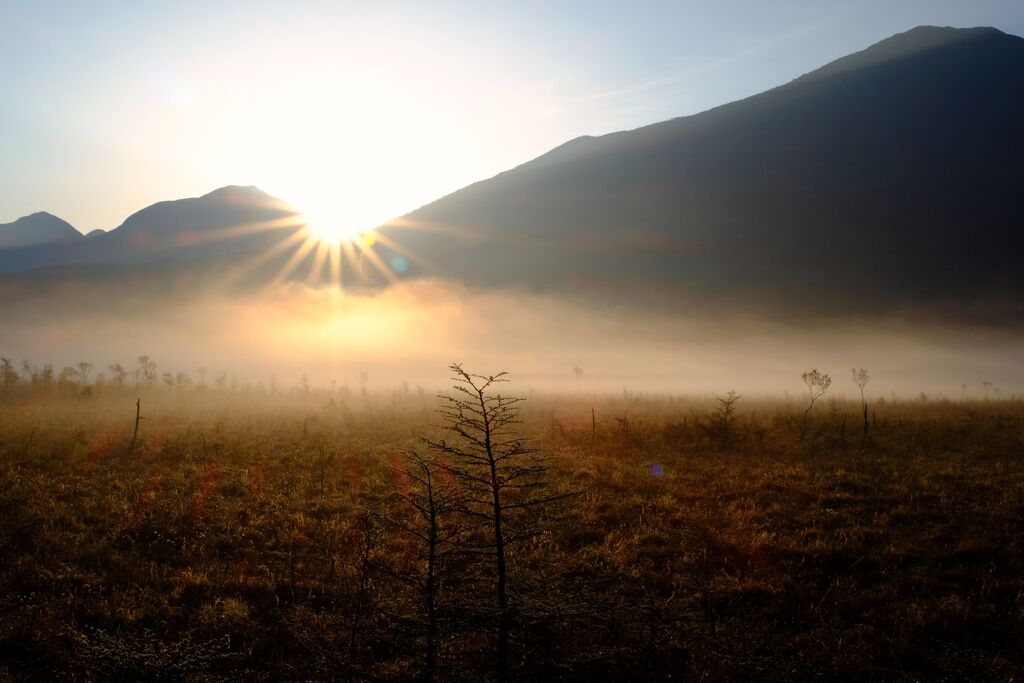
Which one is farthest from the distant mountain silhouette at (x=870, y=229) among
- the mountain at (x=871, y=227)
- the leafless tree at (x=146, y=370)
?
the leafless tree at (x=146, y=370)

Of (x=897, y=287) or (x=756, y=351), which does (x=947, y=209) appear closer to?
(x=897, y=287)

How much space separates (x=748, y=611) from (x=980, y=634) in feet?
9.20

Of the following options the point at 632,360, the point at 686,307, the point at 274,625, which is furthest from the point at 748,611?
the point at 686,307

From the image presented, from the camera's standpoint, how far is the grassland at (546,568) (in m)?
6.01

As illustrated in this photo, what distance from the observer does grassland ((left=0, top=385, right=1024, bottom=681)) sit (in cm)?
601

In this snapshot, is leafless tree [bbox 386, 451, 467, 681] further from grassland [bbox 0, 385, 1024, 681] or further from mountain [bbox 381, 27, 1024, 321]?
mountain [bbox 381, 27, 1024, 321]

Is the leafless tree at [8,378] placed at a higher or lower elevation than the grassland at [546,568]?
higher

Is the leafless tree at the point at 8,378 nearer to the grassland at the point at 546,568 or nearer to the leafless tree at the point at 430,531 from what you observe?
the grassland at the point at 546,568

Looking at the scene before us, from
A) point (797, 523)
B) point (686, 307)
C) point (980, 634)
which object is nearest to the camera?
point (980, 634)

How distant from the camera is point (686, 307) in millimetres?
181125

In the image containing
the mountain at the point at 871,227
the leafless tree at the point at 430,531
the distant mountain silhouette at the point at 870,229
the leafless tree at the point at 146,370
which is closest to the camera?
the leafless tree at the point at 430,531

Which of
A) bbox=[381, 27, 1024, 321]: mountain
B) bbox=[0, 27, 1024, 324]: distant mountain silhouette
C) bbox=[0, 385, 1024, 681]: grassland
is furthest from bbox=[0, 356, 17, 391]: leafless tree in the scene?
bbox=[0, 27, 1024, 324]: distant mountain silhouette

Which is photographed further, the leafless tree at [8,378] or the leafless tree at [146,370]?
the leafless tree at [146,370]

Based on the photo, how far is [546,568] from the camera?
369 inches
